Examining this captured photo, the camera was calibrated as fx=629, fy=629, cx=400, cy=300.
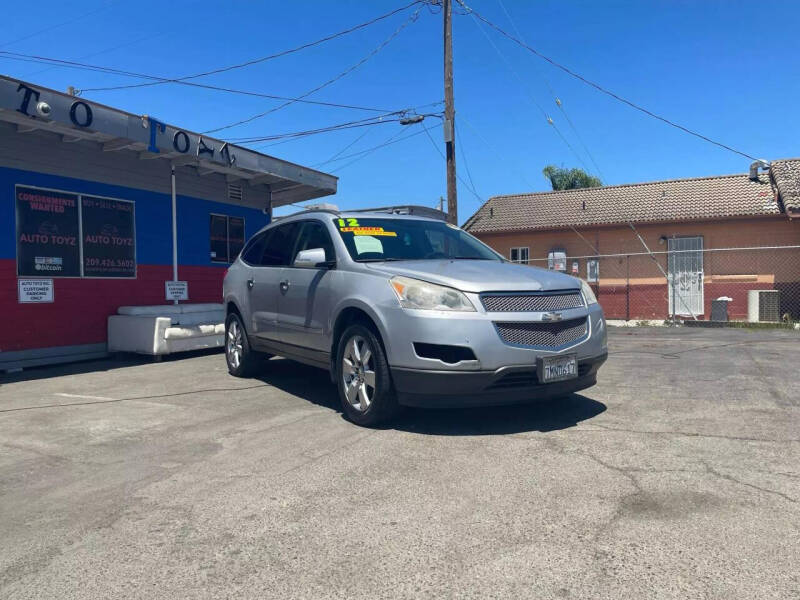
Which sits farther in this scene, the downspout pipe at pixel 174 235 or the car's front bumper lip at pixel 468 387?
the downspout pipe at pixel 174 235

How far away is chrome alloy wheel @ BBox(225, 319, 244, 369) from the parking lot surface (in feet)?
4.86

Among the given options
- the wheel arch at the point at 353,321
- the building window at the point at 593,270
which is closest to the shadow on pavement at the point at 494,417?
the wheel arch at the point at 353,321

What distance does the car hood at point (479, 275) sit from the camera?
4.70 meters

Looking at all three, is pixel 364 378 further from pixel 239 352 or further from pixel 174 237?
pixel 174 237

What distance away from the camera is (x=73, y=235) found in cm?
995

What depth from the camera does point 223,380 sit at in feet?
25.1

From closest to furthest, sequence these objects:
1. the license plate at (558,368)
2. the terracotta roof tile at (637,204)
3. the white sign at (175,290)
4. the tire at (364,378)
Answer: the license plate at (558,368), the tire at (364,378), the white sign at (175,290), the terracotta roof tile at (637,204)

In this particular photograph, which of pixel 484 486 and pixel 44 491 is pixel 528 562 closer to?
pixel 484 486

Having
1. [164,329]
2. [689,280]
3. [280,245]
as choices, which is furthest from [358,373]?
[689,280]

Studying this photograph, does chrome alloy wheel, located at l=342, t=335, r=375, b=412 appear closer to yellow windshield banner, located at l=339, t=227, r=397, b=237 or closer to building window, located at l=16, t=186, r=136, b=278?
yellow windshield banner, located at l=339, t=227, r=397, b=237

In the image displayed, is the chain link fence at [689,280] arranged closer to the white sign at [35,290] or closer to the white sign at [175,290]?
the white sign at [175,290]

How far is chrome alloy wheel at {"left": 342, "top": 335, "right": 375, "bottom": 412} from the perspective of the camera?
4.98m

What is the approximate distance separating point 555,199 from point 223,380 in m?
19.2

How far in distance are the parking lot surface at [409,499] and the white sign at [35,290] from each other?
3592 millimetres
